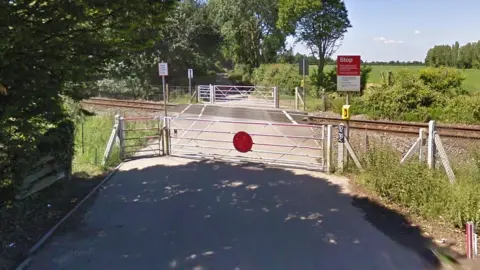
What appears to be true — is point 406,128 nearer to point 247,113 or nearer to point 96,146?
point 247,113

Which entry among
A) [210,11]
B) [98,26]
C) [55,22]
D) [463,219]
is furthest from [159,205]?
[210,11]

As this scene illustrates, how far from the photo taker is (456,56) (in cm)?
7206

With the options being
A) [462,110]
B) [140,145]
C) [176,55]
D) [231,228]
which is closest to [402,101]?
[462,110]

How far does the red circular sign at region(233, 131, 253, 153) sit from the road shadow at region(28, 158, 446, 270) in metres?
1.70

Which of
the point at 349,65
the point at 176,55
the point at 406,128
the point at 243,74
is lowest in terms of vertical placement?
the point at 406,128

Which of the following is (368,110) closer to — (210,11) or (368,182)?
(368,182)

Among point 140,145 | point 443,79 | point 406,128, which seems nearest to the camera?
point 140,145

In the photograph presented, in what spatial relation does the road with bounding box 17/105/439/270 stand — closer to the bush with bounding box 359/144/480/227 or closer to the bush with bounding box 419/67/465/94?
the bush with bounding box 359/144/480/227

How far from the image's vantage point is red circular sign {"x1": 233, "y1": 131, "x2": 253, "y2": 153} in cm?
1073

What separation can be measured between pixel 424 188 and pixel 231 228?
361cm

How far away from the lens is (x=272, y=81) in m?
35.9

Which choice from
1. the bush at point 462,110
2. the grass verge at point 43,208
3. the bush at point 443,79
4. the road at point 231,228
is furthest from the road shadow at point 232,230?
the bush at point 443,79

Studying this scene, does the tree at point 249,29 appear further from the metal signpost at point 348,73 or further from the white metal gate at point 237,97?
the metal signpost at point 348,73

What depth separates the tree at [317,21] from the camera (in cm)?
3691
